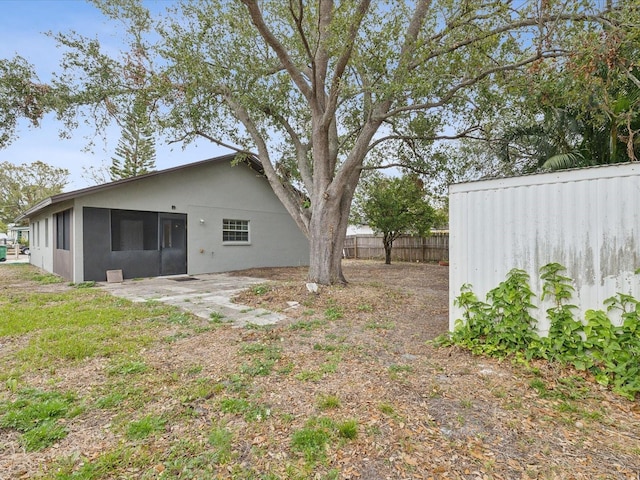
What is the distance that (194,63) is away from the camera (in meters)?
7.47

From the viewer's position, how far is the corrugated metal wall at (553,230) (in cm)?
286

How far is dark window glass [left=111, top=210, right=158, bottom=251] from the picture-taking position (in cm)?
985

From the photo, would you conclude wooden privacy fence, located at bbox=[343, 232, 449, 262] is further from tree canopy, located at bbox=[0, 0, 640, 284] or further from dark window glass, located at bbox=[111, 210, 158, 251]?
dark window glass, located at bbox=[111, 210, 158, 251]

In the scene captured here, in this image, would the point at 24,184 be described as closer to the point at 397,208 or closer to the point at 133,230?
the point at 133,230

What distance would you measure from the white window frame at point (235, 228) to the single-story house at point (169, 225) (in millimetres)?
12

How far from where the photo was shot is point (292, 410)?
2.49 meters

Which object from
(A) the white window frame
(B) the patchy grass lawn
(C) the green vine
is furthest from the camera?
(A) the white window frame

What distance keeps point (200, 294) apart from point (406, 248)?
43.8 ft

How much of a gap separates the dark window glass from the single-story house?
0.03m

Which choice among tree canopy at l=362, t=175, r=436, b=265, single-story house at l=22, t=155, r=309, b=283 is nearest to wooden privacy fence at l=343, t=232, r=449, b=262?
tree canopy at l=362, t=175, r=436, b=265

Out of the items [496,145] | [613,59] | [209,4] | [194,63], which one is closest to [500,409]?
[613,59]

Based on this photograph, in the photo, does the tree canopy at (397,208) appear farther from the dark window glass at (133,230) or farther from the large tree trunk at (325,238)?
the dark window glass at (133,230)

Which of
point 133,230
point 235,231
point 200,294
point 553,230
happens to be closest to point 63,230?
point 133,230

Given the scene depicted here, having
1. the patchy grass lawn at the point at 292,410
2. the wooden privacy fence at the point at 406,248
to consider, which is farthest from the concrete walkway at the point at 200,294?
the wooden privacy fence at the point at 406,248
